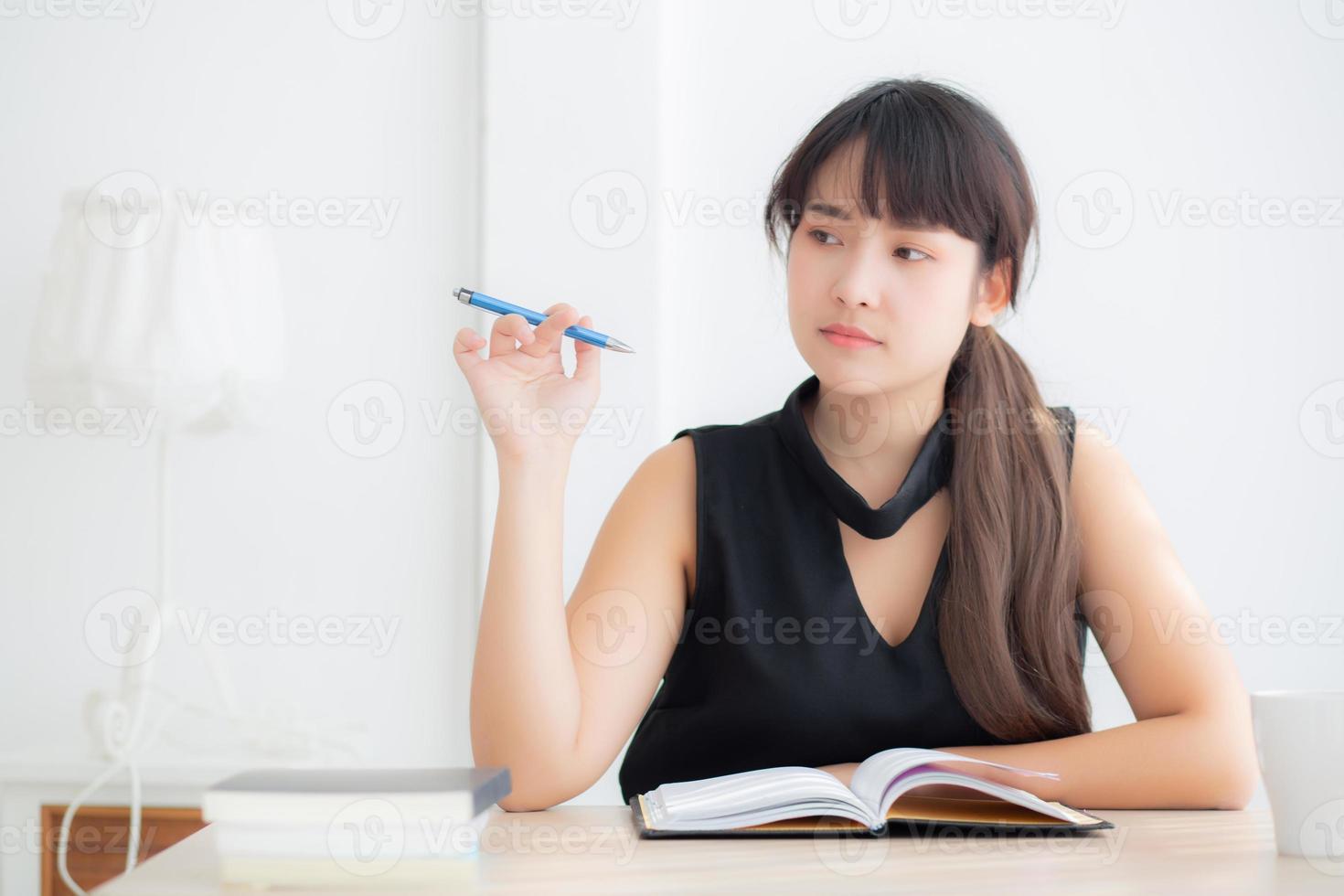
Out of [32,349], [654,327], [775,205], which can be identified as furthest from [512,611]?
[32,349]

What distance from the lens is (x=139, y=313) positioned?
181 cm

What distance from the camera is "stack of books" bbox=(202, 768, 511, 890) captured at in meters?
0.65

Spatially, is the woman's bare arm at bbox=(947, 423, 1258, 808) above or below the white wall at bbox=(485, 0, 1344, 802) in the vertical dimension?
below

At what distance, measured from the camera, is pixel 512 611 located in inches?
40.6

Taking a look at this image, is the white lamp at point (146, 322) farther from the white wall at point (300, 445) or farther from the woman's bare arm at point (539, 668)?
the woman's bare arm at point (539, 668)

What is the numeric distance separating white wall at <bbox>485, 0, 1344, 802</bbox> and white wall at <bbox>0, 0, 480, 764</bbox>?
224 mm

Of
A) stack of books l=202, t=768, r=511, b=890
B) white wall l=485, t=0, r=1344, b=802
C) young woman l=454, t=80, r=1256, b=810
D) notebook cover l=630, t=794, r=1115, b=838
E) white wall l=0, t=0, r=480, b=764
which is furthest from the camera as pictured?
white wall l=0, t=0, r=480, b=764

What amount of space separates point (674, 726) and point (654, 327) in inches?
33.3

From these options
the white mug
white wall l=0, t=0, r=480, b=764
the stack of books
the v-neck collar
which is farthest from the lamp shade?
the white mug

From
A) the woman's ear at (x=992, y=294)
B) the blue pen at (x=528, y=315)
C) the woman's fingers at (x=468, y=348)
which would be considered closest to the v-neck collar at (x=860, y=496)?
the woman's ear at (x=992, y=294)

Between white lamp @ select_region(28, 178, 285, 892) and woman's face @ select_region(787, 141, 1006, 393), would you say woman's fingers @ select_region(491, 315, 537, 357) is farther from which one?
white lamp @ select_region(28, 178, 285, 892)

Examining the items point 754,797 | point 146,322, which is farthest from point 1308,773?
point 146,322

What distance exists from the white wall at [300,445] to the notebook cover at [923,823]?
51.5 inches

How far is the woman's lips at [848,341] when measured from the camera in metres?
1.22
